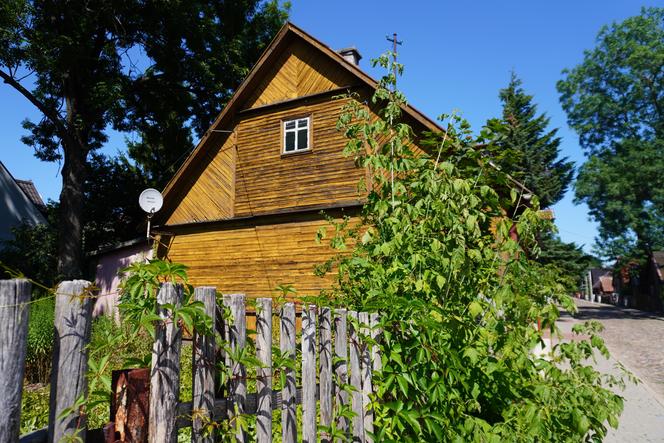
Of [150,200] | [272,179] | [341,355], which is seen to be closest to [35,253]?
[150,200]

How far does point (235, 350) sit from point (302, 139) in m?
11.1

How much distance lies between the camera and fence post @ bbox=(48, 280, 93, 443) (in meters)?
1.47

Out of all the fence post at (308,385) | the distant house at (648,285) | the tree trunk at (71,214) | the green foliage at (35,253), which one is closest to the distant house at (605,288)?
the distant house at (648,285)

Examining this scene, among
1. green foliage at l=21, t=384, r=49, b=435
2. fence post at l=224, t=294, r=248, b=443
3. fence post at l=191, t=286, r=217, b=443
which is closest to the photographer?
fence post at l=191, t=286, r=217, b=443

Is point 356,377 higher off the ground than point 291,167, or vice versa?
point 291,167

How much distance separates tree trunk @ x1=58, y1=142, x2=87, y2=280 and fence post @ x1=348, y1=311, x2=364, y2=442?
1599cm

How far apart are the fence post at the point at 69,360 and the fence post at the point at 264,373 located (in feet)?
2.77

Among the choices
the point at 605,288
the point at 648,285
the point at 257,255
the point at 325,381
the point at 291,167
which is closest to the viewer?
the point at 325,381

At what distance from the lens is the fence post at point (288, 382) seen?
2.35 metres

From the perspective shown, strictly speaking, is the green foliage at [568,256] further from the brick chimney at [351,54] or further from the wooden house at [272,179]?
the wooden house at [272,179]

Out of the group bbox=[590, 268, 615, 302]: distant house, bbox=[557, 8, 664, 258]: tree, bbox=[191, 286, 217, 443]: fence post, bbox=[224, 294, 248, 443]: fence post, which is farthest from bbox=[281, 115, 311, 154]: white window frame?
bbox=[590, 268, 615, 302]: distant house

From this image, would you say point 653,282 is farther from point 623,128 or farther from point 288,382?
point 288,382

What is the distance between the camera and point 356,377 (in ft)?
9.30

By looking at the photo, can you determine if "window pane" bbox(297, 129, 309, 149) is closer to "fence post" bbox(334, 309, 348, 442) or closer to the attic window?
the attic window
